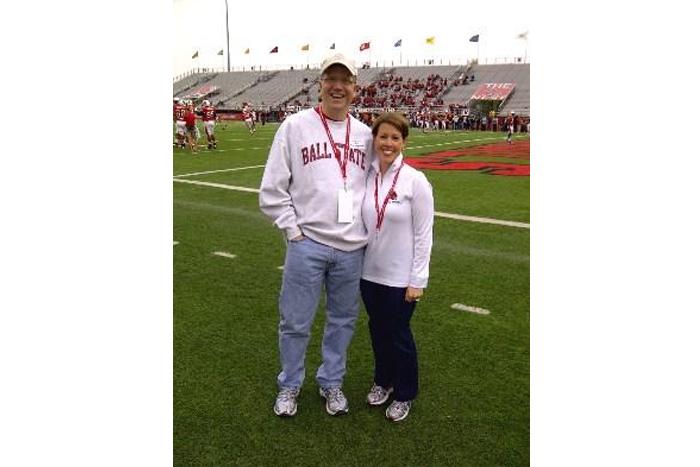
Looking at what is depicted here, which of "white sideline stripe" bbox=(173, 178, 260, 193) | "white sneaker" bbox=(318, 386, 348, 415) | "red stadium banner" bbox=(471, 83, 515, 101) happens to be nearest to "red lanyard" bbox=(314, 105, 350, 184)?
"white sneaker" bbox=(318, 386, 348, 415)

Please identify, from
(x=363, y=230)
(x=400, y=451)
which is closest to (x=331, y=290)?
(x=363, y=230)

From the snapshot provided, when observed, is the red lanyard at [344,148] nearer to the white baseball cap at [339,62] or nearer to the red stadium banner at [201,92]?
the white baseball cap at [339,62]

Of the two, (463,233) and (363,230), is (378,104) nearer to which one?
(463,233)

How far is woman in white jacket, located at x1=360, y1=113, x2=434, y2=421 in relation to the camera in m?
2.89

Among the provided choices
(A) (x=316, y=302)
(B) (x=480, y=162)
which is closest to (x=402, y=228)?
(A) (x=316, y=302)

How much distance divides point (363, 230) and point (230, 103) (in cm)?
5908

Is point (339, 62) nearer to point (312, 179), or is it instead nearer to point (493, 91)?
point (312, 179)

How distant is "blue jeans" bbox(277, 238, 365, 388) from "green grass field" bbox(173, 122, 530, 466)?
22cm

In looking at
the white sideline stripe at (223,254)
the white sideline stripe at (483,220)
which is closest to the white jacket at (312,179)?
the white sideline stripe at (223,254)

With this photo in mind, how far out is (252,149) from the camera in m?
18.7

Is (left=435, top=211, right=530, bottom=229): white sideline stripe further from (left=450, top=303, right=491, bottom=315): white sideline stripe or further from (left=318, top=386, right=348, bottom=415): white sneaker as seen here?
(left=318, top=386, right=348, bottom=415): white sneaker

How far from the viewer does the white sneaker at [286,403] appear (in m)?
3.11

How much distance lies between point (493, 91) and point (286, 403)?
47.3 metres

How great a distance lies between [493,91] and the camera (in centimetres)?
4784
